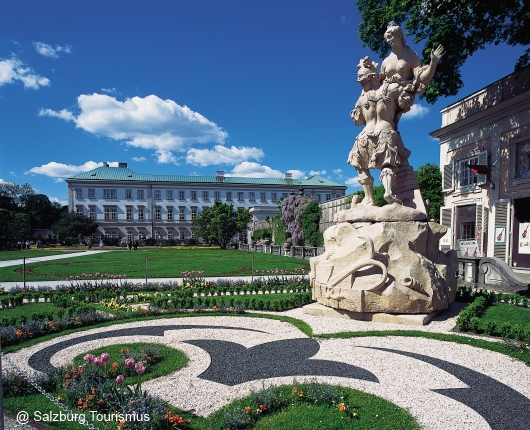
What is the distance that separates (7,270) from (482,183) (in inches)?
1001

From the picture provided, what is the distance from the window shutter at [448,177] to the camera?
75.9ft

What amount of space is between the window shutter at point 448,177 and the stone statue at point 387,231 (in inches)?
603

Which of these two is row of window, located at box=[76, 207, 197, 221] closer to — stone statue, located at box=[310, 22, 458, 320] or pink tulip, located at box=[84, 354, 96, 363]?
stone statue, located at box=[310, 22, 458, 320]

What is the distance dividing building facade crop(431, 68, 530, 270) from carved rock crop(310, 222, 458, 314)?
12.3 metres

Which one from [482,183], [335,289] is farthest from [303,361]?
[482,183]

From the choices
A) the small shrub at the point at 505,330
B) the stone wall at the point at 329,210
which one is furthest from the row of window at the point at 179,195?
the small shrub at the point at 505,330

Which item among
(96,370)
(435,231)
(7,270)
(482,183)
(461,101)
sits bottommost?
(7,270)

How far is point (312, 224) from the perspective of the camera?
3297cm

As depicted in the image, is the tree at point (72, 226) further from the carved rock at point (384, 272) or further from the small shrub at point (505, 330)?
the small shrub at point (505, 330)

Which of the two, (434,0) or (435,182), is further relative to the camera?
(435,182)

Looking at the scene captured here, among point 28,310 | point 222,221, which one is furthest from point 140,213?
point 28,310

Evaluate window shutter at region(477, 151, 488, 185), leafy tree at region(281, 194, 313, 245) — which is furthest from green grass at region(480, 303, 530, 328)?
leafy tree at region(281, 194, 313, 245)

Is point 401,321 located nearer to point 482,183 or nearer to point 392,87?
point 392,87

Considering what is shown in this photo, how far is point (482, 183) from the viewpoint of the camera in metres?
20.3
